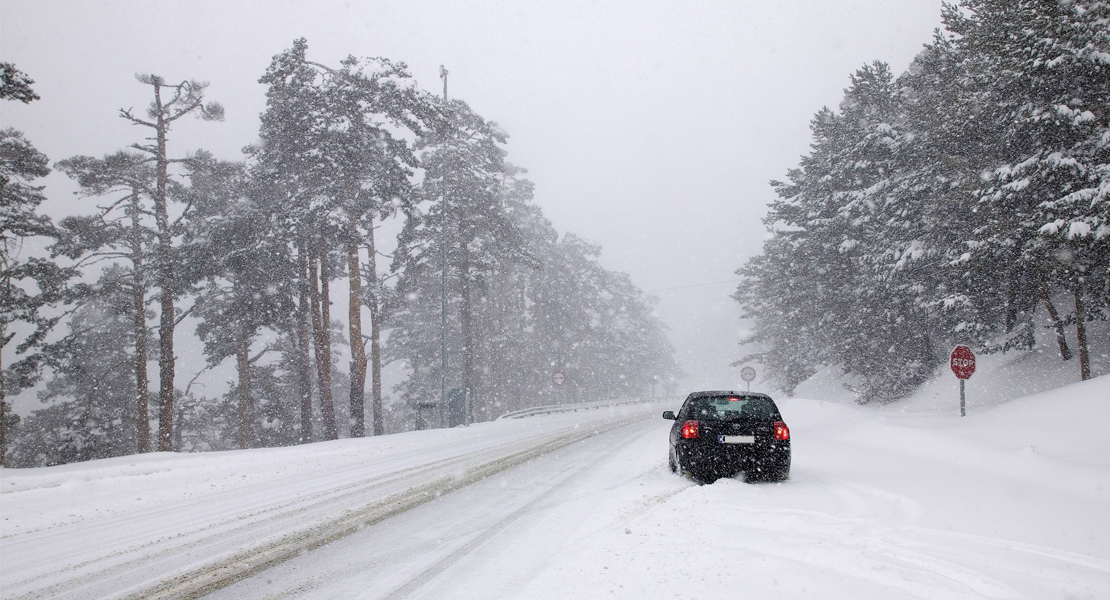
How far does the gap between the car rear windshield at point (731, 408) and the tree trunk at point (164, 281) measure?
2043 centimetres

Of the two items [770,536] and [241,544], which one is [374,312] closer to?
[241,544]

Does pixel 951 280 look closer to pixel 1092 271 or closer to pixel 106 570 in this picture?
pixel 1092 271

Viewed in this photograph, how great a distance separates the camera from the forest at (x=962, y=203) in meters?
14.3

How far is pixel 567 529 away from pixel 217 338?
27.4m

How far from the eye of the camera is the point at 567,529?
6.42 m

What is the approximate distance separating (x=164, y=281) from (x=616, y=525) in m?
22.1

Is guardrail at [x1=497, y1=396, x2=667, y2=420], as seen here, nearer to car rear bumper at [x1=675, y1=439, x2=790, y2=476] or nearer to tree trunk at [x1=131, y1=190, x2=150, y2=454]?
tree trunk at [x1=131, y1=190, x2=150, y2=454]

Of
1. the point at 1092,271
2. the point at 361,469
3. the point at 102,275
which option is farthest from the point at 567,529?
the point at 102,275

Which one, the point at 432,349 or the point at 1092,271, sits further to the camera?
the point at 432,349

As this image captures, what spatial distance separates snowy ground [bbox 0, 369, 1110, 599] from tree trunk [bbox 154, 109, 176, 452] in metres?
12.7

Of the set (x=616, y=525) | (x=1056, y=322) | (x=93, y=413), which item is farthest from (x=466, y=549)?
(x=93, y=413)

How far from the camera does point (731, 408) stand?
31.5 feet

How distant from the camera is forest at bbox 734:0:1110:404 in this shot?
14.3m

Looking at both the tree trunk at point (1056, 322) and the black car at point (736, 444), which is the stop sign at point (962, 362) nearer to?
the tree trunk at point (1056, 322)
